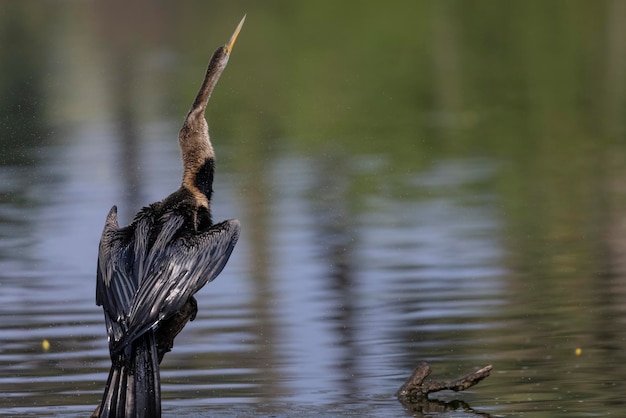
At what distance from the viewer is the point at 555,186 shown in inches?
591

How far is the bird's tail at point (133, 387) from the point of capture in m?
7.03

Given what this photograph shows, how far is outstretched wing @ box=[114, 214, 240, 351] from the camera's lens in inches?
280

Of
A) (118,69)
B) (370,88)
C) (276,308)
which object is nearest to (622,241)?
(276,308)

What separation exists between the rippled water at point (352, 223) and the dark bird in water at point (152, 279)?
2.46 feet

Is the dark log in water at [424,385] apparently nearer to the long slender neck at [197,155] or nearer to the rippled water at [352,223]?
the rippled water at [352,223]

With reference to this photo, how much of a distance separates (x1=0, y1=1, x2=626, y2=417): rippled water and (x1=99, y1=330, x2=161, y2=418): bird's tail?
0.76 meters

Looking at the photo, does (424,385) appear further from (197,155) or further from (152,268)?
(197,155)

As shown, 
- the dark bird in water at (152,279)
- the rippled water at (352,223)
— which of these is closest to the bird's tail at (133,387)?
the dark bird in water at (152,279)

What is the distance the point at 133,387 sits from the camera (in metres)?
7.05

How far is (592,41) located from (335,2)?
1382cm

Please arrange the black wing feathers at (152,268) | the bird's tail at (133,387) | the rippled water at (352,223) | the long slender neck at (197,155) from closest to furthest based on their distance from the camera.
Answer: the bird's tail at (133,387) < the black wing feathers at (152,268) < the long slender neck at (197,155) < the rippled water at (352,223)

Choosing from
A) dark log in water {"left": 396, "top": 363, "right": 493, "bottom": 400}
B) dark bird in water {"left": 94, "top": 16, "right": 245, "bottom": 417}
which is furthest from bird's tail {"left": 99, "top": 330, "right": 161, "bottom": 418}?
dark log in water {"left": 396, "top": 363, "right": 493, "bottom": 400}

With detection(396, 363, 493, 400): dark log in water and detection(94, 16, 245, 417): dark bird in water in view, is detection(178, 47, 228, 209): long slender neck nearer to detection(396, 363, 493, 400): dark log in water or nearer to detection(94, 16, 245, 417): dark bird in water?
detection(94, 16, 245, 417): dark bird in water

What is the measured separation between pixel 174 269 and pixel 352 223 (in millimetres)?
6434
